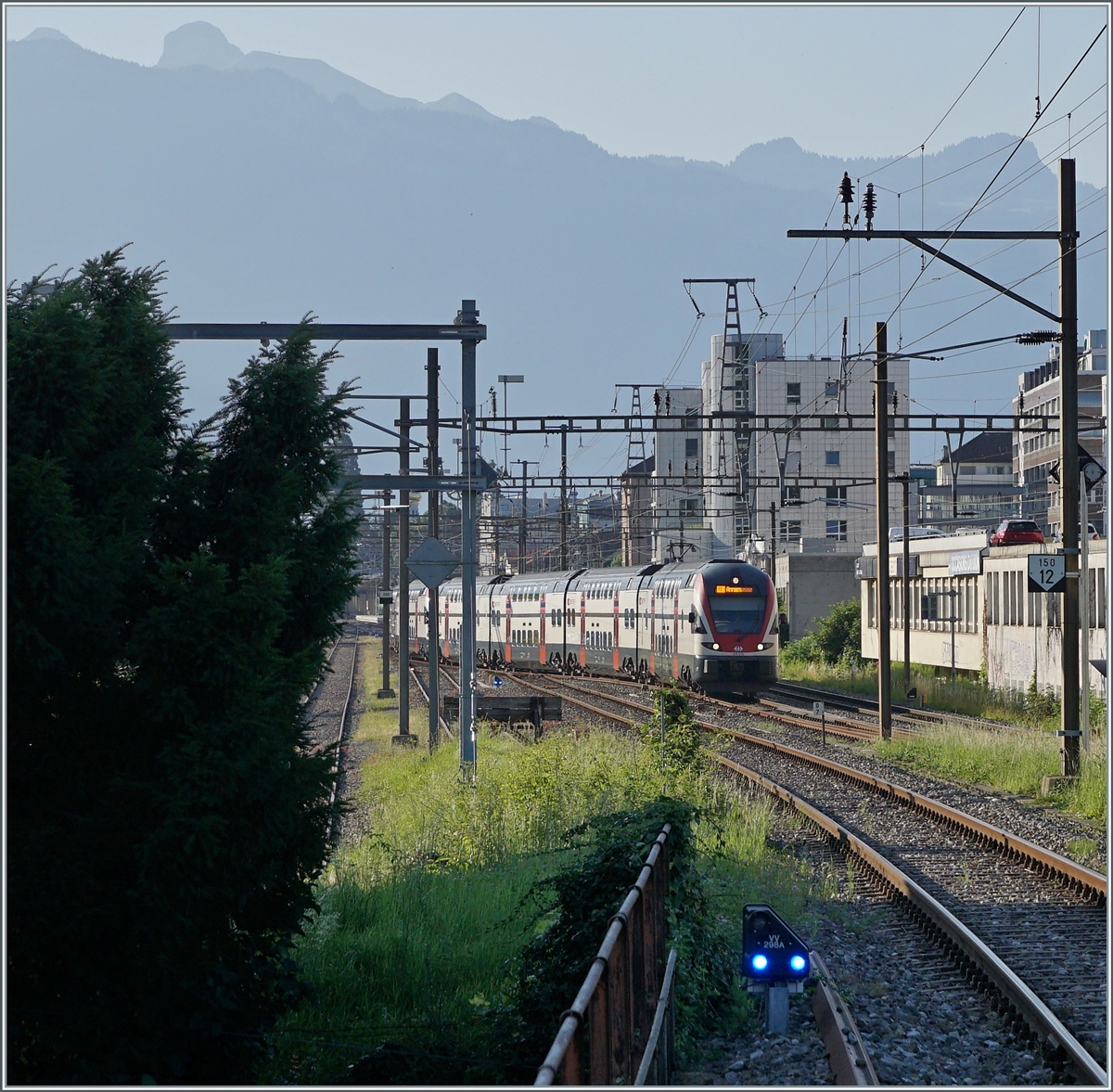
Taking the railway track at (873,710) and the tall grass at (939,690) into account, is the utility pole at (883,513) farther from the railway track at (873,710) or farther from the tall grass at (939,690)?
the tall grass at (939,690)

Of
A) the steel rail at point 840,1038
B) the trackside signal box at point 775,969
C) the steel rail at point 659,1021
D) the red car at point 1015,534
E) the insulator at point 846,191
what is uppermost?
the insulator at point 846,191

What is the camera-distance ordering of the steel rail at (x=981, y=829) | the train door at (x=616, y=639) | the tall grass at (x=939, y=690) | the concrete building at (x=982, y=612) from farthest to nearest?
the train door at (x=616, y=639), the concrete building at (x=982, y=612), the tall grass at (x=939, y=690), the steel rail at (x=981, y=829)

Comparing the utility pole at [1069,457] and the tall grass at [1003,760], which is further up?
the utility pole at [1069,457]

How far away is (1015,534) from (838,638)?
14.5 m

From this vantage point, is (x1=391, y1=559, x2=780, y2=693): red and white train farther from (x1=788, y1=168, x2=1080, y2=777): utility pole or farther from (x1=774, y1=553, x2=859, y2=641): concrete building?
(x1=788, y1=168, x2=1080, y2=777): utility pole

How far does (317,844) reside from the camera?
6844mm

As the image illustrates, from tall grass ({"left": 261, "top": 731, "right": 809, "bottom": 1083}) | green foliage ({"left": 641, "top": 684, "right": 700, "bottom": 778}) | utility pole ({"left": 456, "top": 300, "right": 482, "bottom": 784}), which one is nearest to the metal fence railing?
tall grass ({"left": 261, "top": 731, "right": 809, "bottom": 1083})

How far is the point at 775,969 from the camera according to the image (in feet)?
27.0

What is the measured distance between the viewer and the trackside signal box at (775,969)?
8.24 m

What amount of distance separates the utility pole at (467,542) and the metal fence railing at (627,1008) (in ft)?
29.0

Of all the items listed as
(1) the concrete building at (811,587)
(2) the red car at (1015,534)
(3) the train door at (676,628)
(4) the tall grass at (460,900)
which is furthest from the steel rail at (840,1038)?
(1) the concrete building at (811,587)

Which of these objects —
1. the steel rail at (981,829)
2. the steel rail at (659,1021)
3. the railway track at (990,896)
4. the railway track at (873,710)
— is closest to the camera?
the steel rail at (659,1021)

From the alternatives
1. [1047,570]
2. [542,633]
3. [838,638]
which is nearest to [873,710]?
[1047,570]

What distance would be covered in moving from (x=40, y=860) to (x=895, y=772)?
55.1 feet
